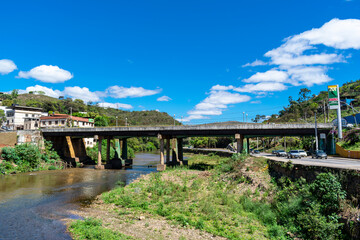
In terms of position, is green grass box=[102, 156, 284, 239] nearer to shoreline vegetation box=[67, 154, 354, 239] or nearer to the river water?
shoreline vegetation box=[67, 154, 354, 239]

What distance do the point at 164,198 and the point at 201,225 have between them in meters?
7.83

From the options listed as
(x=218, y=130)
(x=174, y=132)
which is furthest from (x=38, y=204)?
(x=218, y=130)

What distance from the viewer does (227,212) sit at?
1992cm

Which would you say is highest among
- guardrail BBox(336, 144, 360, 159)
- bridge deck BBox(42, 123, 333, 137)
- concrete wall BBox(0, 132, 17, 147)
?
bridge deck BBox(42, 123, 333, 137)

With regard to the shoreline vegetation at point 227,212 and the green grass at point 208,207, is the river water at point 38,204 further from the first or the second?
the green grass at point 208,207

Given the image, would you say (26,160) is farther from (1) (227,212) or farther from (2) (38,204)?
(1) (227,212)

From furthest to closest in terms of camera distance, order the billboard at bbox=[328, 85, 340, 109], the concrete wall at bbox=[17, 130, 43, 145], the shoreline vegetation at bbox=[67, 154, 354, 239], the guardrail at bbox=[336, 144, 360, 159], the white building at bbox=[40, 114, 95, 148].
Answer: the white building at bbox=[40, 114, 95, 148] < the concrete wall at bbox=[17, 130, 43, 145] < the billboard at bbox=[328, 85, 340, 109] < the guardrail at bbox=[336, 144, 360, 159] < the shoreline vegetation at bbox=[67, 154, 354, 239]

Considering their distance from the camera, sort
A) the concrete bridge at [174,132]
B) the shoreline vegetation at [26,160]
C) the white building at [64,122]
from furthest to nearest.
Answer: the white building at [64,122], the shoreline vegetation at [26,160], the concrete bridge at [174,132]

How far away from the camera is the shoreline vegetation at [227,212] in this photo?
15866mm

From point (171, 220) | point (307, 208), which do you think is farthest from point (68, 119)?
point (307, 208)

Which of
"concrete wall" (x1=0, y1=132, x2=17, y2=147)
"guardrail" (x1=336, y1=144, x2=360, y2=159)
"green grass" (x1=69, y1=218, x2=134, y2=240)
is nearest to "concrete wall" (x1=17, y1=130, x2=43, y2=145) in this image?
"concrete wall" (x1=0, y1=132, x2=17, y2=147)

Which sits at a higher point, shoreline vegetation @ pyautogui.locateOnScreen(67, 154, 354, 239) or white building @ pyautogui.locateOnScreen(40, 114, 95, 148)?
white building @ pyautogui.locateOnScreen(40, 114, 95, 148)

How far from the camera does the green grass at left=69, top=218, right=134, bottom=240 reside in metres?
15.4

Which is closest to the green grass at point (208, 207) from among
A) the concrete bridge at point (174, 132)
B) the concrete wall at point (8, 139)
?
the concrete bridge at point (174, 132)
